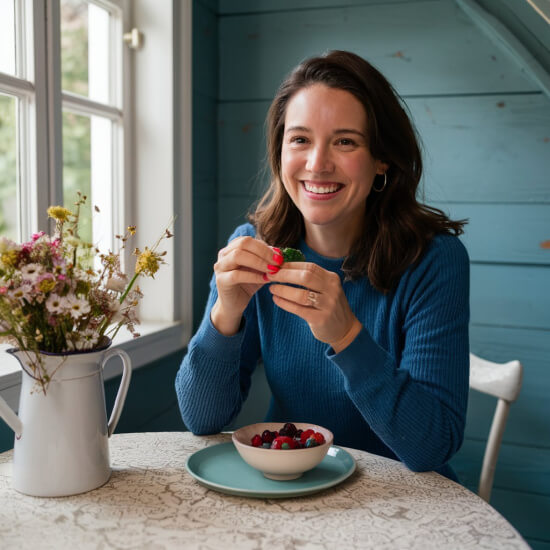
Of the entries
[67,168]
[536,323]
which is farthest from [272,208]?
[536,323]

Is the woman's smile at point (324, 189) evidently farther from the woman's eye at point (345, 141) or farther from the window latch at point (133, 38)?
the window latch at point (133, 38)


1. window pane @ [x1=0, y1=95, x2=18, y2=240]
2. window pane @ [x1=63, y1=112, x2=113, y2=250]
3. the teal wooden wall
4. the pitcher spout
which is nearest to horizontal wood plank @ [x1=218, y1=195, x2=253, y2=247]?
window pane @ [x1=63, y1=112, x2=113, y2=250]

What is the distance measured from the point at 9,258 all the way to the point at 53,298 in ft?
0.26

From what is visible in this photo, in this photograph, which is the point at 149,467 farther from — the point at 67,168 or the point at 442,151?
the point at 442,151

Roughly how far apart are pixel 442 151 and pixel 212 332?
46.2 inches

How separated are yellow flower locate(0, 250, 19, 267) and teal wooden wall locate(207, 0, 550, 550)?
149cm

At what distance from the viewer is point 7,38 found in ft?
4.74

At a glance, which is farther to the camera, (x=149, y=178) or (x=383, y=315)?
(x=149, y=178)

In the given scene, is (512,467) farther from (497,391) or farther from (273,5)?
(273,5)

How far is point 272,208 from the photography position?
1.53 metres

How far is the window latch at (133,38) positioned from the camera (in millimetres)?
1950

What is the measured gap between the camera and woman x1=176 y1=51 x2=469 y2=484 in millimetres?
1072

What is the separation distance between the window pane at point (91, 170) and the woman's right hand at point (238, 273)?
733 mm

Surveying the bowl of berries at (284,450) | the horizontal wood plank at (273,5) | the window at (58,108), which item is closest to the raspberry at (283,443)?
the bowl of berries at (284,450)
